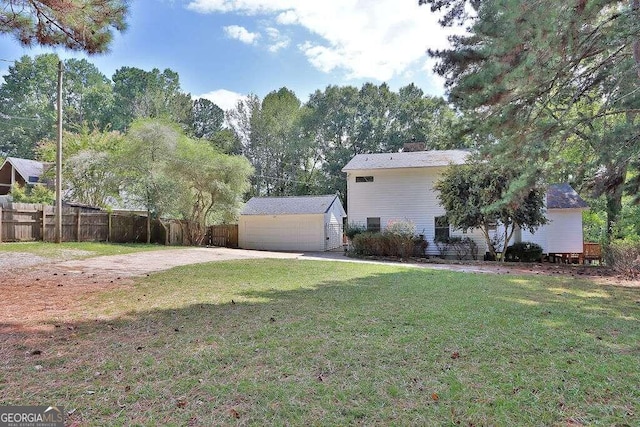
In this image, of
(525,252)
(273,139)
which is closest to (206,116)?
(273,139)

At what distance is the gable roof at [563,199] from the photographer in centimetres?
1734

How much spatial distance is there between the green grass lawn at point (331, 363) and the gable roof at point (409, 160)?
13.7 metres

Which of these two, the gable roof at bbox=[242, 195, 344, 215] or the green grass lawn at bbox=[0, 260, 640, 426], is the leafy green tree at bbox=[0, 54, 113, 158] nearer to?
the gable roof at bbox=[242, 195, 344, 215]

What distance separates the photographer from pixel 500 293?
733cm

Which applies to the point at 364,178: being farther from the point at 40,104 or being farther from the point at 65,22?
the point at 40,104

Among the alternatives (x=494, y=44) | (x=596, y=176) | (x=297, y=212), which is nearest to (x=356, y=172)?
(x=297, y=212)

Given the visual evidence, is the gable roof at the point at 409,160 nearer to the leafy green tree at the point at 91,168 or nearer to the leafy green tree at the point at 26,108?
the leafy green tree at the point at 91,168

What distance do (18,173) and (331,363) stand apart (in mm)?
30554

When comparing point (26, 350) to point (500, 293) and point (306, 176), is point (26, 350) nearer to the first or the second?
point (500, 293)

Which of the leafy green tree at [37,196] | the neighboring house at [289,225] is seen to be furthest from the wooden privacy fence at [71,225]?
the neighboring house at [289,225]

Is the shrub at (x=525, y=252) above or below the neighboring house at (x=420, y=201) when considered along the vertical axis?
below

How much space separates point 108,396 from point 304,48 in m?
A: 20.8

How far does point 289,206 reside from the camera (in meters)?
24.0

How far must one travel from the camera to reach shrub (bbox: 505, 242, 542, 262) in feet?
54.3
